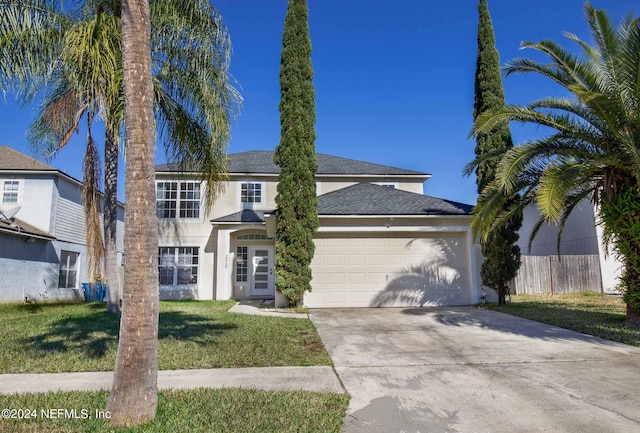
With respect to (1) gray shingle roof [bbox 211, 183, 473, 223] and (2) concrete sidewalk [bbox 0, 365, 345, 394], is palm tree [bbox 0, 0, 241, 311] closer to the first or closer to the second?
(1) gray shingle roof [bbox 211, 183, 473, 223]

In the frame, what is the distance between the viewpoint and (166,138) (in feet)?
35.2

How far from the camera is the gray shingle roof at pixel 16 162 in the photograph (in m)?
16.4

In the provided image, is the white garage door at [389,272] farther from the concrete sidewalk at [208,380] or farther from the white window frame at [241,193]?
the concrete sidewalk at [208,380]

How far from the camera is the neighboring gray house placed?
1457 centimetres

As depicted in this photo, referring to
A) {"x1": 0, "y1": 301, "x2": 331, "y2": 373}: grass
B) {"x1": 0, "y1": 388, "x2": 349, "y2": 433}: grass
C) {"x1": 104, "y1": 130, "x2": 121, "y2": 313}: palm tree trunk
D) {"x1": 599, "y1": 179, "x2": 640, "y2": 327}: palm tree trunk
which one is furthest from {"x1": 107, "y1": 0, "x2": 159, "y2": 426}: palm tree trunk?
{"x1": 599, "y1": 179, "x2": 640, "y2": 327}: palm tree trunk

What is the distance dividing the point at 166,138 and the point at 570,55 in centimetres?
1002

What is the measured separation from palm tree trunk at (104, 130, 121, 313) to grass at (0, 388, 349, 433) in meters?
6.64

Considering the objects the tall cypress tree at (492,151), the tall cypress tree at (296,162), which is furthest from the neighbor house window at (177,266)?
the tall cypress tree at (492,151)

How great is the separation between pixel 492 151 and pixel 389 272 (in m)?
4.95

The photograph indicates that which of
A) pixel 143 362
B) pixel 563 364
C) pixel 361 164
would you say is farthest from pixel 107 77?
pixel 361 164

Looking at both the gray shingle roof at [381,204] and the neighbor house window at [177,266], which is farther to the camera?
the neighbor house window at [177,266]

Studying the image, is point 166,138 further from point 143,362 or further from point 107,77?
point 143,362

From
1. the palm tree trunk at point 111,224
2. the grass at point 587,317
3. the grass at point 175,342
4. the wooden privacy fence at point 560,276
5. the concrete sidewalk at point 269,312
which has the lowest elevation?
the grass at point 587,317

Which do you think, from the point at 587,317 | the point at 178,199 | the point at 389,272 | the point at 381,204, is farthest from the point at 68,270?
the point at 587,317
